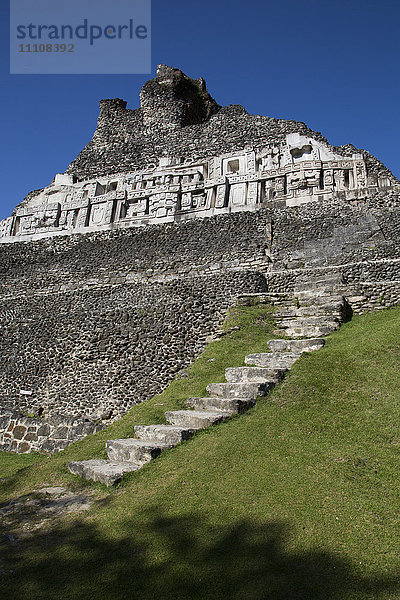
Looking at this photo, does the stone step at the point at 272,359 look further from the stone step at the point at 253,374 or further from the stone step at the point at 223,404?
the stone step at the point at 223,404

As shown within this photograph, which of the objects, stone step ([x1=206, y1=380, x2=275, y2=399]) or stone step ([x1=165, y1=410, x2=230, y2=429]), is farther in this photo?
stone step ([x1=206, y1=380, x2=275, y2=399])

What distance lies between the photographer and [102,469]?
607 cm

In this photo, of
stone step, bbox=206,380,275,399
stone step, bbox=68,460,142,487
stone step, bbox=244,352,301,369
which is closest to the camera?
stone step, bbox=68,460,142,487

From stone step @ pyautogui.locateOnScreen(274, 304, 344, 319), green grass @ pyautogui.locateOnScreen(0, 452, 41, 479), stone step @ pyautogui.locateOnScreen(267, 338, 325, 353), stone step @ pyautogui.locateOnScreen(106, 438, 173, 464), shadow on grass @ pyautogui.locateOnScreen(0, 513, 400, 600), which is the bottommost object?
green grass @ pyautogui.locateOnScreen(0, 452, 41, 479)

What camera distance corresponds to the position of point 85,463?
21.3 feet

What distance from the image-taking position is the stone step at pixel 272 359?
8570 mm

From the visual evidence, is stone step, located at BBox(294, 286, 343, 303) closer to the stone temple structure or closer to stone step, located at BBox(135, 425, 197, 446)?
the stone temple structure

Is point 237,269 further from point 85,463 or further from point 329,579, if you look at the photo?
point 329,579

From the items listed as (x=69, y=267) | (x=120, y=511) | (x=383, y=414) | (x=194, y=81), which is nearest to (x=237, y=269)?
(x=69, y=267)

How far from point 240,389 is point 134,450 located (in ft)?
7.42

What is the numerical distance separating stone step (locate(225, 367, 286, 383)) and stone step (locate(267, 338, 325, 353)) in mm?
1583

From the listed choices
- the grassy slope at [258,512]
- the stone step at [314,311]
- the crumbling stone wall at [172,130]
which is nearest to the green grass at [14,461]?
the grassy slope at [258,512]

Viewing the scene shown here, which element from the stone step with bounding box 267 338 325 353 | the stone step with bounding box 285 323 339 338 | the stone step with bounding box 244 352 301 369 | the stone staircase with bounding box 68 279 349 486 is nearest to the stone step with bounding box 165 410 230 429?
the stone staircase with bounding box 68 279 349 486

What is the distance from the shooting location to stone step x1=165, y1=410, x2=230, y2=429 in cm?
678
